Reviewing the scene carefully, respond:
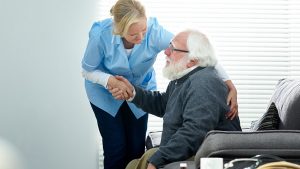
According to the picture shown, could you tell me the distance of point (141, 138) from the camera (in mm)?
3242

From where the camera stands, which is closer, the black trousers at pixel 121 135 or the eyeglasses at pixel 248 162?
the eyeglasses at pixel 248 162

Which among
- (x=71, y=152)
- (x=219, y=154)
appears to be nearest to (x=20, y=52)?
(x=71, y=152)

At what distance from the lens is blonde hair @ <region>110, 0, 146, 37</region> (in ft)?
9.42

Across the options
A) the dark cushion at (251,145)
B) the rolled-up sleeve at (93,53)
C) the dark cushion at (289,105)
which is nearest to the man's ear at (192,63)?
the dark cushion at (289,105)

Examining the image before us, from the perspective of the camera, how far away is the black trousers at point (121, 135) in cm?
314

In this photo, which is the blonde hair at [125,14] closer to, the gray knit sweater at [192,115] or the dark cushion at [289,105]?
the gray knit sweater at [192,115]

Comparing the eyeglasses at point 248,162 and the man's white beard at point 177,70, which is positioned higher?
the man's white beard at point 177,70

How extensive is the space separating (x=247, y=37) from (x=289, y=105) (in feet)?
5.15

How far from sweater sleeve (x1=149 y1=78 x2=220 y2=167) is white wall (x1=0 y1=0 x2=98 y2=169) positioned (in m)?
1.79

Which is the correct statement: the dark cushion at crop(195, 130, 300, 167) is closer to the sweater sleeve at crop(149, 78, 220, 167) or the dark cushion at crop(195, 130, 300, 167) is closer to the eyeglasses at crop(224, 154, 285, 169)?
the eyeglasses at crop(224, 154, 285, 169)

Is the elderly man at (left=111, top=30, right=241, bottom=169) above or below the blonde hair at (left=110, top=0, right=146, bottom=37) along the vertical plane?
below

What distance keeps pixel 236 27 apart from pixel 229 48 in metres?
0.16

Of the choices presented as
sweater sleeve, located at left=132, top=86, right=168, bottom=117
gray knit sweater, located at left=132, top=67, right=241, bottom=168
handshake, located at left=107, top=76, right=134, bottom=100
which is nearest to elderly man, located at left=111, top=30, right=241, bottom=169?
gray knit sweater, located at left=132, top=67, right=241, bottom=168

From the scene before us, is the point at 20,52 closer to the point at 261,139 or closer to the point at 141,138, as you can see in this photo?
the point at 141,138
